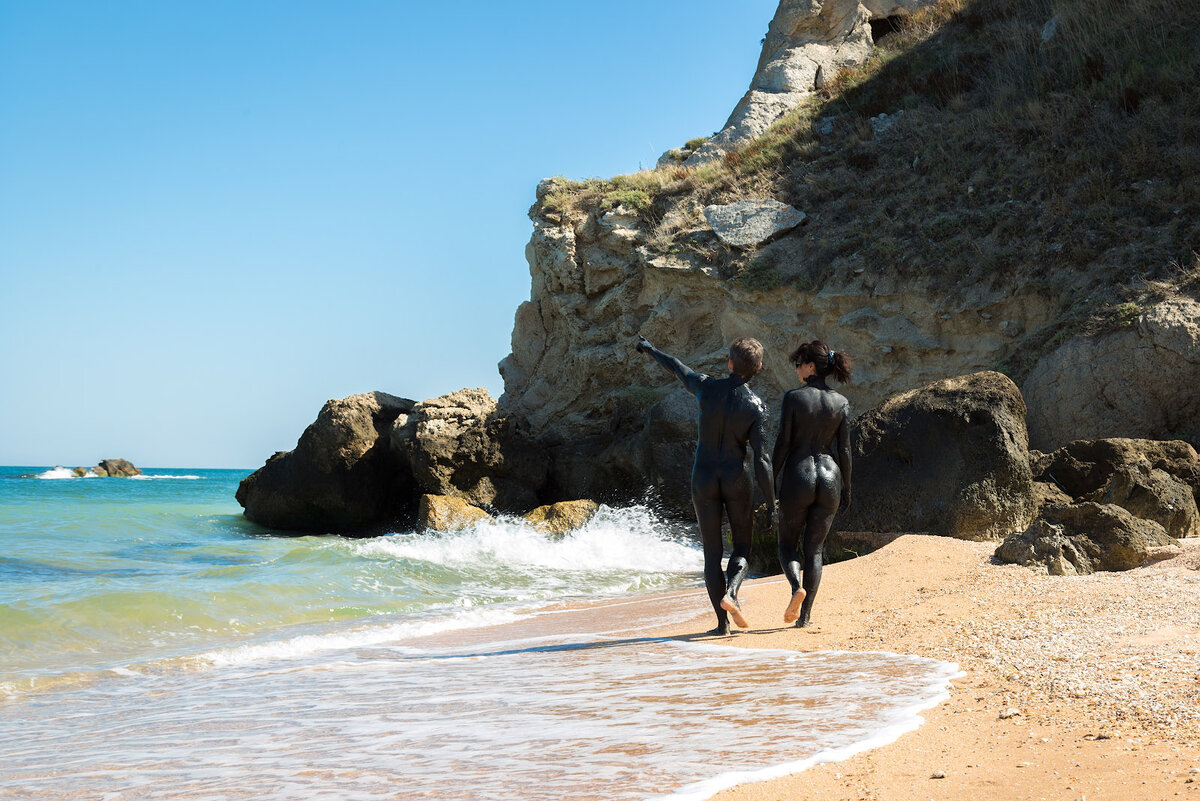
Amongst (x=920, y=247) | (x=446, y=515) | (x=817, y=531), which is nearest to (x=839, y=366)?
(x=817, y=531)

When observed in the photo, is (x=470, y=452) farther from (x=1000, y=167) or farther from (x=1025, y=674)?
(x=1025, y=674)

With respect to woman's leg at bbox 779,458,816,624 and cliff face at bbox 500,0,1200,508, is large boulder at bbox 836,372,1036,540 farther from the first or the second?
cliff face at bbox 500,0,1200,508

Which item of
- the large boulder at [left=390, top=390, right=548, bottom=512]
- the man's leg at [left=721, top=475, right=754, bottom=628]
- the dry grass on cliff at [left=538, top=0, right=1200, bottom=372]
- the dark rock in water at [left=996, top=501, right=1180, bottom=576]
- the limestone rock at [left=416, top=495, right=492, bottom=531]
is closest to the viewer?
the man's leg at [left=721, top=475, right=754, bottom=628]

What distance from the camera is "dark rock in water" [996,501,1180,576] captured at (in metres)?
6.60

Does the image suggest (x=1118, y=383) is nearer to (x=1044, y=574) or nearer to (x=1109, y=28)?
(x=1044, y=574)

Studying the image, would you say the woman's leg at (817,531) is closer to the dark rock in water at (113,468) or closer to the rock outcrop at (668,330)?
the rock outcrop at (668,330)

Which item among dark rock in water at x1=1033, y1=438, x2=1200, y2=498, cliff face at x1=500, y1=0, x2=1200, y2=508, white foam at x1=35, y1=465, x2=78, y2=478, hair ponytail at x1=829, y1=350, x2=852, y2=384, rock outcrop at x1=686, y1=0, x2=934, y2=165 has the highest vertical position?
rock outcrop at x1=686, y1=0, x2=934, y2=165

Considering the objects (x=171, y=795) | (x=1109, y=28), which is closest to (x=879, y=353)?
(x=1109, y=28)

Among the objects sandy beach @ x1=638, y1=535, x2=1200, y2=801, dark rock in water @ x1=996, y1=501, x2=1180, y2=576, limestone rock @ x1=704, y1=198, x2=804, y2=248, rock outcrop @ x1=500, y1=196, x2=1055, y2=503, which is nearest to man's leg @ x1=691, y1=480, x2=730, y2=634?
sandy beach @ x1=638, y1=535, x2=1200, y2=801

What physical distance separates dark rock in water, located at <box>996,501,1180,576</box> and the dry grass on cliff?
678 centimetres

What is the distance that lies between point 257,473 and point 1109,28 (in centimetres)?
1990

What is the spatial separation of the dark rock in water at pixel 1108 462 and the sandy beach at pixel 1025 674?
8.33ft

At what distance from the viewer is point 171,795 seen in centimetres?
307

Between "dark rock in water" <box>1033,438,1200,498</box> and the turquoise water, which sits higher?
"dark rock in water" <box>1033,438,1200,498</box>
